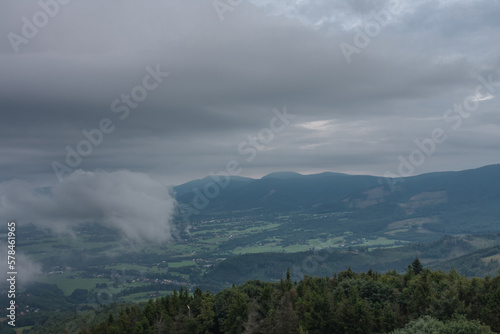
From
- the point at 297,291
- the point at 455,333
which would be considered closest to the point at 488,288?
the point at 455,333

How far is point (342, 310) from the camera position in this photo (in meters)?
54.4

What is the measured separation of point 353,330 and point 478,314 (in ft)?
65.6

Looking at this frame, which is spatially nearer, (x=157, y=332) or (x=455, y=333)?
(x=455, y=333)

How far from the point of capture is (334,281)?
7831 centimetres

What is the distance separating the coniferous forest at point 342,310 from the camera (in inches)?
2032

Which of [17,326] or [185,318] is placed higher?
[185,318]

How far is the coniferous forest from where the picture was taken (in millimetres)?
51625

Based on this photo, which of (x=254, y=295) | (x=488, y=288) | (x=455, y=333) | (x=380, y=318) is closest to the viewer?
(x=455, y=333)

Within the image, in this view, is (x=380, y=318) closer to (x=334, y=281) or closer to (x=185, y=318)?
(x=334, y=281)

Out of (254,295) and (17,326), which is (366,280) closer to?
(254,295)

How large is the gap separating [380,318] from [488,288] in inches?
855

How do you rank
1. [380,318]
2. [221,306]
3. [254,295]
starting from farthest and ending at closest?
1. [254,295]
2. [221,306]
3. [380,318]

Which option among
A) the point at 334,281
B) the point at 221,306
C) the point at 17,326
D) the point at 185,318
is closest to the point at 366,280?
the point at 334,281

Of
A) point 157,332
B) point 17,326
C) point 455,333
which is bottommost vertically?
point 17,326
